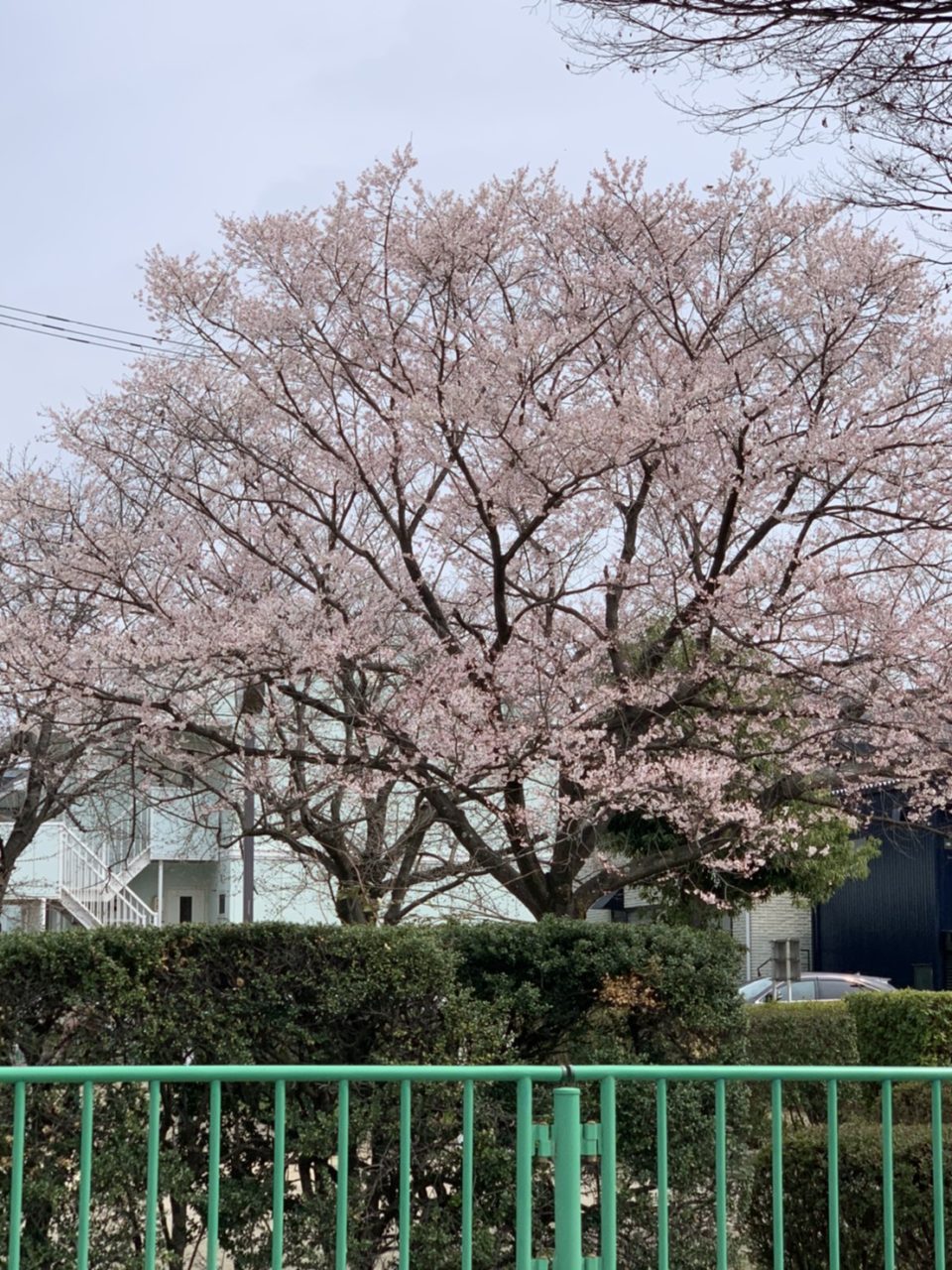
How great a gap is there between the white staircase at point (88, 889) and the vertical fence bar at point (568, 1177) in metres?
26.6

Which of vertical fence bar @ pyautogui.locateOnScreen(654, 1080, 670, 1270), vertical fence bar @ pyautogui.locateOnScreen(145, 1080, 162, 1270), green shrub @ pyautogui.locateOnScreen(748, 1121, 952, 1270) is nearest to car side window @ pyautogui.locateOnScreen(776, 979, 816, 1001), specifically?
green shrub @ pyautogui.locateOnScreen(748, 1121, 952, 1270)

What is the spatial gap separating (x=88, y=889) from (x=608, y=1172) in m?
27.6

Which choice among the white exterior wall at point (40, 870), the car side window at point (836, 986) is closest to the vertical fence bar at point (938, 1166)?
the car side window at point (836, 986)

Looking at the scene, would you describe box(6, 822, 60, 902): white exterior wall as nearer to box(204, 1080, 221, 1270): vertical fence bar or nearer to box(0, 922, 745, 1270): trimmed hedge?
box(0, 922, 745, 1270): trimmed hedge

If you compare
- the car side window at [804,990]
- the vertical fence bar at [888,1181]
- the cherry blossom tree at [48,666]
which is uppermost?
the cherry blossom tree at [48,666]

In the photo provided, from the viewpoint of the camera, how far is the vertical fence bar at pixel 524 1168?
399 centimetres

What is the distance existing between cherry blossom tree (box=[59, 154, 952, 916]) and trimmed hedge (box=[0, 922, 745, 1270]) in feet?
15.8

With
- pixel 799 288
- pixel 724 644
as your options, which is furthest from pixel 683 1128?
pixel 799 288

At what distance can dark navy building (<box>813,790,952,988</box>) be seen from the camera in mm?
35250

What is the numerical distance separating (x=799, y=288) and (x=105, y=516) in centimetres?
755

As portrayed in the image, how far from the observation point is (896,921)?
36.8m

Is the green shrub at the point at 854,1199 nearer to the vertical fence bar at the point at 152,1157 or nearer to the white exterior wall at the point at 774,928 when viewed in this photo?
the vertical fence bar at the point at 152,1157

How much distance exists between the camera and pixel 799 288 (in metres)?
12.3

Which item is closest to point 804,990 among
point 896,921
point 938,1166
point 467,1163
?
point 896,921
